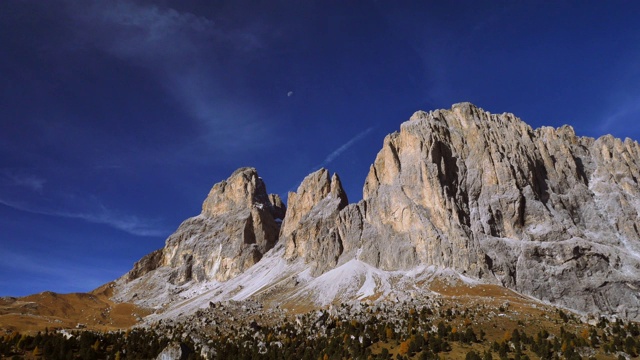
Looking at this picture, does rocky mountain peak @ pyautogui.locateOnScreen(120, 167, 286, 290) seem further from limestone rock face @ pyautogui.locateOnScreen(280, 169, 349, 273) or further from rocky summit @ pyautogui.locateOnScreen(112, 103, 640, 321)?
limestone rock face @ pyautogui.locateOnScreen(280, 169, 349, 273)

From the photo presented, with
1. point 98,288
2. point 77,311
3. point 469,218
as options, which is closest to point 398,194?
point 469,218

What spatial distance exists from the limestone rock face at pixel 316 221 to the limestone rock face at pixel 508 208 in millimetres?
5954

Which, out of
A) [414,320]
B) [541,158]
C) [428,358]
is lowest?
[428,358]

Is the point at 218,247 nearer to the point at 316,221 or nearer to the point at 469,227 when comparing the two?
the point at 316,221

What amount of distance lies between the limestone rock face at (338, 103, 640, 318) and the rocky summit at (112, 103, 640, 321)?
30 centimetres

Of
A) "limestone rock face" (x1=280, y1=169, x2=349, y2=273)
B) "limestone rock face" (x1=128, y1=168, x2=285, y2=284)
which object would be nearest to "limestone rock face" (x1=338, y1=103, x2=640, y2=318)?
"limestone rock face" (x1=280, y1=169, x2=349, y2=273)

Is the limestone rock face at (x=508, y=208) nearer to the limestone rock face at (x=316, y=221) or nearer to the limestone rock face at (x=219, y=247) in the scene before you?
the limestone rock face at (x=316, y=221)

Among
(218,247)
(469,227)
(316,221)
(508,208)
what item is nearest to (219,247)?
(218,247)

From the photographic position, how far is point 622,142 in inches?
5354

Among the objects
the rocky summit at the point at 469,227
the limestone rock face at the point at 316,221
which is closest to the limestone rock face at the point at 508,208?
the rocky summit at the point at 469,227

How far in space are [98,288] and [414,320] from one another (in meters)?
165

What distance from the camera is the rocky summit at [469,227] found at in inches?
4006

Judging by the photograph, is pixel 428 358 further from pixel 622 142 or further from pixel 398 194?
pixel 622 142

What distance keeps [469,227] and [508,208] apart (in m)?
12.1
